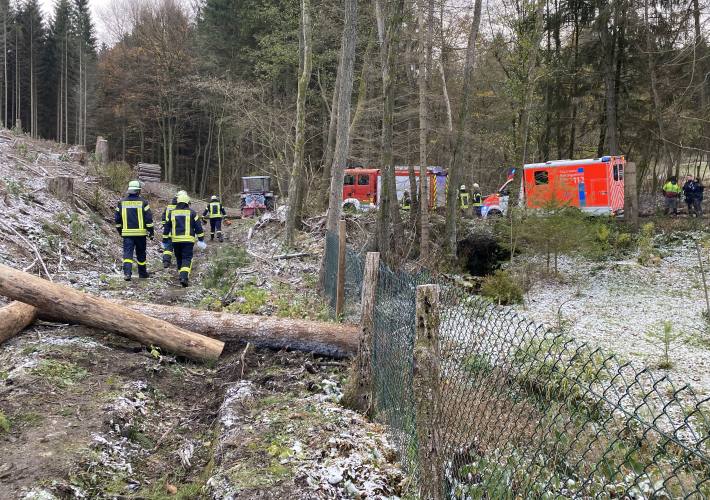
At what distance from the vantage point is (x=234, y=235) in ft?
59.7

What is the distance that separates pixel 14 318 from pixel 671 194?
72.7ft

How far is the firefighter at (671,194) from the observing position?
64.8 feet

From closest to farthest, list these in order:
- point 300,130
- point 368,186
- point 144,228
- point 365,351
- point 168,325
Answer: point 365,351 < point 168,325 < point 144,228 < point 300,130 < point 368,186

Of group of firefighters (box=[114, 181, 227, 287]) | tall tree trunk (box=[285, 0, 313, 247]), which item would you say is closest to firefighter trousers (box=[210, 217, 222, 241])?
tall tree trunk (box=[285, 0, 313, 247])

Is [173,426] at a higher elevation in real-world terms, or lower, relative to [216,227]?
lower

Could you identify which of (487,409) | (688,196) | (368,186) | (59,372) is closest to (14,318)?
(59,372)

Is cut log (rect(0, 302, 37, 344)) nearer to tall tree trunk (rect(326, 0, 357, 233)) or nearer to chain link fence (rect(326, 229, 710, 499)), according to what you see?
chain link fence (rect(326, 229, 710, 499))

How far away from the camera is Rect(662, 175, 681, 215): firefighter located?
778 inches

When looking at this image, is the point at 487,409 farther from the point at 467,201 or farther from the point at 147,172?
the point at 147,172

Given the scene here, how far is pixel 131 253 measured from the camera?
31.6 feet

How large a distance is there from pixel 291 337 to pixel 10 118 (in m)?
50.8

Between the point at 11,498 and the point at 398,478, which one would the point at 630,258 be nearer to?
the point at 398,478

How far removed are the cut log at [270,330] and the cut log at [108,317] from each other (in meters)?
0.33

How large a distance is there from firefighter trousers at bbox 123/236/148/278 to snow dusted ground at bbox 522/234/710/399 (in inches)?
305
